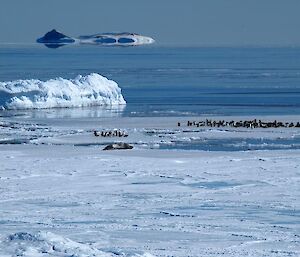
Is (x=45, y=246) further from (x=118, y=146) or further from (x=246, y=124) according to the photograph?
(x=246, y=124)

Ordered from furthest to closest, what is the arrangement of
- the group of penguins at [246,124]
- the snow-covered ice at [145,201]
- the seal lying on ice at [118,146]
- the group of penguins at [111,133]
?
the group of penguins at [246,124] < the group of penguins at [111,133] < the seal lying on ice at [118,146] < the snow-covered ice at [145,201]

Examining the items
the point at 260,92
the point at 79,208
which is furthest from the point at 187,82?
the point at 79,208

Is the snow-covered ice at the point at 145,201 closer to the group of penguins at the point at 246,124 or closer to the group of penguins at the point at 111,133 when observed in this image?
the group of penguins at the point at 111,133

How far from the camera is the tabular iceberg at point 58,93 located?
127ft

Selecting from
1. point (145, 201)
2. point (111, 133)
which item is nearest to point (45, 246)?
point (145, 201)

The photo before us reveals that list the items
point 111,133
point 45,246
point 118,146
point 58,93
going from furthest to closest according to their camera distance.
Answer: point 58,93 < point 111,133 < point 118,146 < point 45,246

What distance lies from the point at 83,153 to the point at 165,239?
10.2m

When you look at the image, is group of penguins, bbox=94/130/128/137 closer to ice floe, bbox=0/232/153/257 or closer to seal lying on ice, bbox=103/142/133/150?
seal lying on ice, bbox=103/142/133/150

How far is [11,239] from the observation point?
1072 cm

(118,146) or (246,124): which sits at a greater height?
(246,124)

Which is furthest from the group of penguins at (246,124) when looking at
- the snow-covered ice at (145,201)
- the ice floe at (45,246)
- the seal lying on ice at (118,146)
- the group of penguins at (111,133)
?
the ice floe at (45,246)

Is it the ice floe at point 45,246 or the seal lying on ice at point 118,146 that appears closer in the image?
the ice floe at point 45,246

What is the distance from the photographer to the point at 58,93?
1602 inches

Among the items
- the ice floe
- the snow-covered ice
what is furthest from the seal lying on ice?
the ice floe
